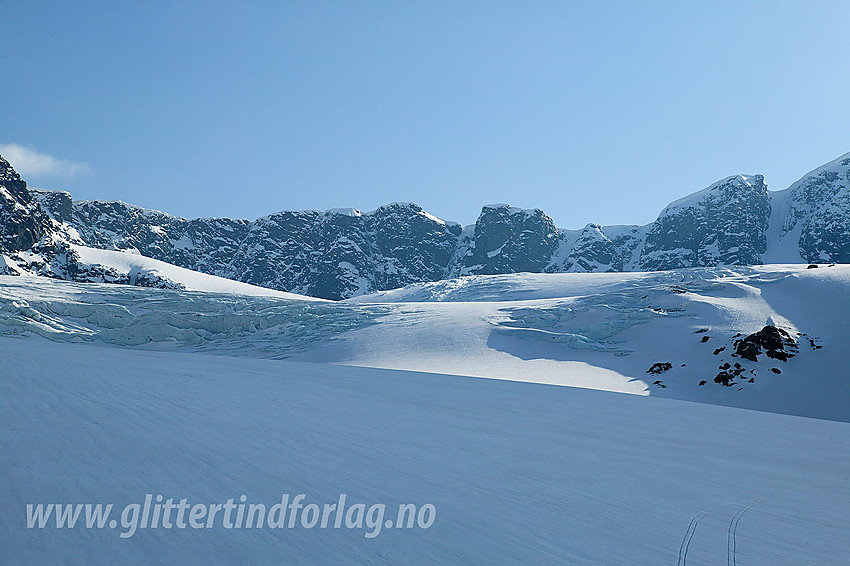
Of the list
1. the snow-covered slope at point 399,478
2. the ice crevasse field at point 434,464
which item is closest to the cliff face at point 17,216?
the ice crevasse field at point 434,464

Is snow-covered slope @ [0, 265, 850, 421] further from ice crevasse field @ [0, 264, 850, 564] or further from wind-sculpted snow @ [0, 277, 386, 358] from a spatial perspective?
ice crevasse field @ [0, 264, 850, 564]

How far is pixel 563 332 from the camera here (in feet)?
54.1

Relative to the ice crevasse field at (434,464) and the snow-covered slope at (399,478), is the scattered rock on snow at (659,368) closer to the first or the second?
the ice crevasse field at (434,464)

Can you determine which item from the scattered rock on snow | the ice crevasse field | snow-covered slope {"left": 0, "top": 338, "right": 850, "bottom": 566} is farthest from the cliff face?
snow-covered slope {"left": 0, "top": 338, "right": 850, "bottom": 566}

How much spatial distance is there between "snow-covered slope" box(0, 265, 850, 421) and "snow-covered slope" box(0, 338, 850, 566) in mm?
Answer: 7160

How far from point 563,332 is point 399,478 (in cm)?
1450

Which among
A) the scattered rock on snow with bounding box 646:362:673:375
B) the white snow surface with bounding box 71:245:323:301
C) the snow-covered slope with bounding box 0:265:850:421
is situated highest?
the white snow surface with bounding box 71:245:323:301

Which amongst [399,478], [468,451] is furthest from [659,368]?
[399,478]

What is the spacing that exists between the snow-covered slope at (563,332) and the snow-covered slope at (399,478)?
23.5ft

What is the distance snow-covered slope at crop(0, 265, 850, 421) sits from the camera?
1198 cm

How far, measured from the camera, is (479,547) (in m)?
2.02

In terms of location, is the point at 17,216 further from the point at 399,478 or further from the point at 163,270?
the point at 399,478

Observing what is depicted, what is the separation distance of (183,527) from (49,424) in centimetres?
171

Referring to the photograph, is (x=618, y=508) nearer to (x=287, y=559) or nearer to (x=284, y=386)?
(x=287, y=559)
